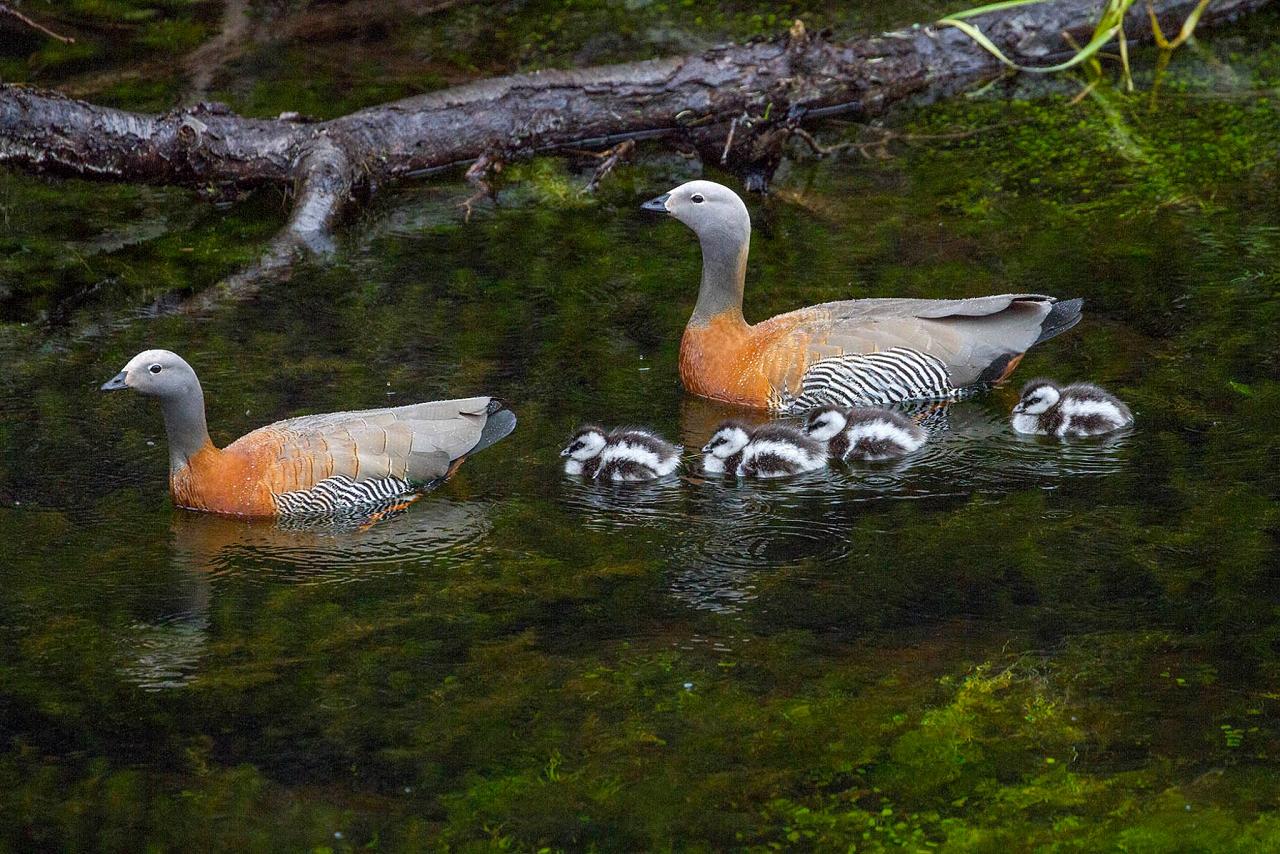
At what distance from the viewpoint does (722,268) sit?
896 centimetres

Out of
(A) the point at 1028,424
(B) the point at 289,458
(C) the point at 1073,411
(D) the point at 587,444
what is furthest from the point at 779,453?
(B) the point at 289,458

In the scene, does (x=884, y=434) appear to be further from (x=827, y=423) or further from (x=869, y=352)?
(x=869, y=352)

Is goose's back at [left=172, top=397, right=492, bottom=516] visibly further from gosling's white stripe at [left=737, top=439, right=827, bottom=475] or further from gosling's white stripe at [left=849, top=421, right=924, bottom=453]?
gosling's white stripe at [left=849, top=421, right=924, bottom=453]

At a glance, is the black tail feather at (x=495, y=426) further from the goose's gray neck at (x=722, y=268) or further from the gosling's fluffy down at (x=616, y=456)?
the goose's gray neck at (x=722, y=268)

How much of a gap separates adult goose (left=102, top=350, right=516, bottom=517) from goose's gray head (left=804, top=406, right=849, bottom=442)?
66.3 inches

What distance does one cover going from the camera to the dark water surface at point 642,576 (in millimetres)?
5336

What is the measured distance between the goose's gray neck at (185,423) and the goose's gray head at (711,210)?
2.72 meters

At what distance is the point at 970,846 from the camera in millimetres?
5074

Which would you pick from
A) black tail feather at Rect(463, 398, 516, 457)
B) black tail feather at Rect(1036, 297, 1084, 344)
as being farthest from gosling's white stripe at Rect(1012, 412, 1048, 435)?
black tail feather at Rect(463, 398, 516, 457)

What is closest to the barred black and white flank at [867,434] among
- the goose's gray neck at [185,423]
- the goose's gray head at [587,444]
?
the goose's gray head at [587,444]

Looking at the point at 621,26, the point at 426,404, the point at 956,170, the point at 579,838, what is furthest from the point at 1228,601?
the point at 621,26

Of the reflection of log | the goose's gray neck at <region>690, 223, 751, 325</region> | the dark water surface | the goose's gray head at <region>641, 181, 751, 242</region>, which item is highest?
the reflection of log

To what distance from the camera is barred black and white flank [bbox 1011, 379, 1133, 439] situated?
7.79 m

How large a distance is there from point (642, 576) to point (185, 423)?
85.7 inches
